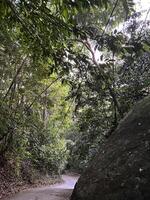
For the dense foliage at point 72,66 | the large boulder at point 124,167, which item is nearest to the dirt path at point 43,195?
the dense foliage at point 72,66

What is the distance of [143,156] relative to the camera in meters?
3.47

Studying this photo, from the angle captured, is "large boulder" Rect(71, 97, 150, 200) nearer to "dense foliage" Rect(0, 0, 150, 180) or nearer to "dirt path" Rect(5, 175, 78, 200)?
"dense foliage" Rect(0, 0, 150, 180)

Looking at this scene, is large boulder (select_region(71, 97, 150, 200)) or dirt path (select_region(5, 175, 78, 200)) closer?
large boulder (select_region(71, 97, 150, 200))

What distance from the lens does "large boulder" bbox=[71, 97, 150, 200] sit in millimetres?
3238

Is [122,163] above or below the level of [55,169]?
below

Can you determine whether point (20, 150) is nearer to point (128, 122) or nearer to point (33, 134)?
point (33, 134)

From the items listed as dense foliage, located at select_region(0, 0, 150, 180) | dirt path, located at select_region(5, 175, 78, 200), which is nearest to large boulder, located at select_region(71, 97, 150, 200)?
dense foliage, located at select_region(0, 0, 150, 180)

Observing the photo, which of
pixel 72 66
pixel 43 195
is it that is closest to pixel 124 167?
pixel 72 66

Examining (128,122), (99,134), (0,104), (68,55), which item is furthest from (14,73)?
(128,122)

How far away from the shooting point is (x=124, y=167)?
3471 mm

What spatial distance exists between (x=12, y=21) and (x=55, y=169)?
2213cm

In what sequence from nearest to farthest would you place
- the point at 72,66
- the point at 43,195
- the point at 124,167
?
the point at 124,167
the point at 72,66
the point at 43,195

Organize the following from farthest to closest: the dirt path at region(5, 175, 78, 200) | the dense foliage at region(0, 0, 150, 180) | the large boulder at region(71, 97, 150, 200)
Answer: the dirt path at region(5, 175, 78, 200)
the dense foliage at region(0, 0, 150, 180)
the large boulder at region(71, 97, 150, 200)

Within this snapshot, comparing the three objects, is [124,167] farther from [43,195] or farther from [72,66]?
[43,195]
